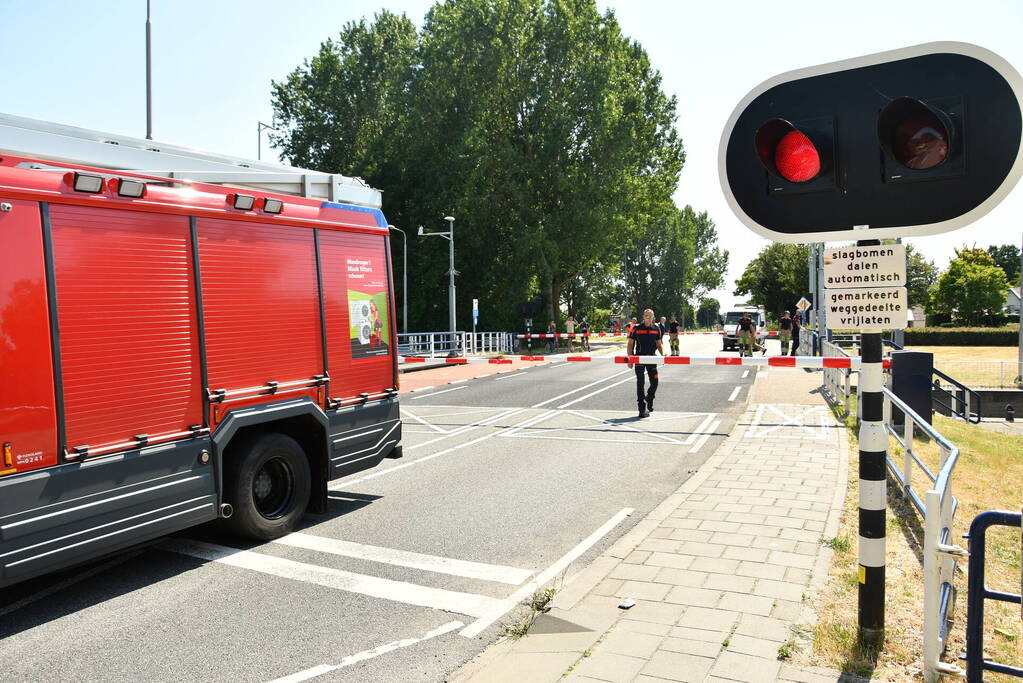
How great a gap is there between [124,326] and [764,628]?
4.45 metres

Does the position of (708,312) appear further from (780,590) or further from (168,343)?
(168,343)

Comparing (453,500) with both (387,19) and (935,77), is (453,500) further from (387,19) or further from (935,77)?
(387,19)

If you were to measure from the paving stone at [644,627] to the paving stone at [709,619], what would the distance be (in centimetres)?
12

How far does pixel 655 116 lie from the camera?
47375mm

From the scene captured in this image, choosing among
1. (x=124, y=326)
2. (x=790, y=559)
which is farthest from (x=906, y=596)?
(x=124, y=326)

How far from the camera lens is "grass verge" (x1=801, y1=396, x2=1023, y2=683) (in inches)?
154

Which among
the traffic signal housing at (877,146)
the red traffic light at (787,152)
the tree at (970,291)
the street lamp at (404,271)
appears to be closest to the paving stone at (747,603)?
the traffic signal housing at (877,146)

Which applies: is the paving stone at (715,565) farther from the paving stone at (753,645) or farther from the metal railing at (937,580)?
the metal railing at (937,580)

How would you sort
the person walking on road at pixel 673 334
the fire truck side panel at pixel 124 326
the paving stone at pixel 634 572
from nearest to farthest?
the fire truck side panel at pixel 124 326 → the paving stone at pixel 634 572 → the person walking on road at pixel 673 334

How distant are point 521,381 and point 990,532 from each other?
15986 millimetres

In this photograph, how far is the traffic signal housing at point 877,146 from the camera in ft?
11.4

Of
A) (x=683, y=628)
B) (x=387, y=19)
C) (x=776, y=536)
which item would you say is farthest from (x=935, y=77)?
(x=387, y=19)

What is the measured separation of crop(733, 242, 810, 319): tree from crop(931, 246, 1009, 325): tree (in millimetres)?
10773

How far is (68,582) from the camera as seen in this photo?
5.57 m
